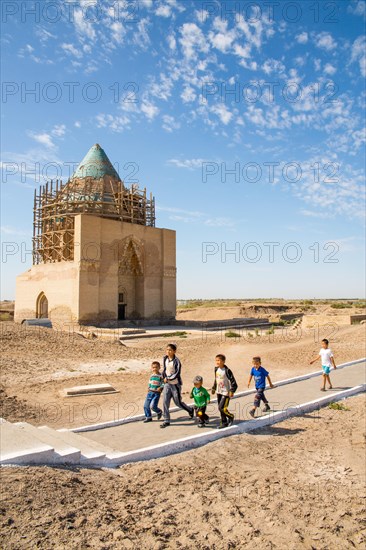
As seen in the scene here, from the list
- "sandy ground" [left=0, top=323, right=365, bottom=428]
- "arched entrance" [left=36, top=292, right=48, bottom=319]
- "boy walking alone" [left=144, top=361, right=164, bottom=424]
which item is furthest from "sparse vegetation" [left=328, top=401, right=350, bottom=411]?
"arched entrance" [left=36, top=292, right=48, bottom=319]

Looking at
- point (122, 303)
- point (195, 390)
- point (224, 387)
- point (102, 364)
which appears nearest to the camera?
point (224, 387)

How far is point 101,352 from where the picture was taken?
17.3 meters

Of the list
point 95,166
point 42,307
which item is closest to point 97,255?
point 42,307

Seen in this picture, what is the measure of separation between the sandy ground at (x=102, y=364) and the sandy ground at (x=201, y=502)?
121 inches

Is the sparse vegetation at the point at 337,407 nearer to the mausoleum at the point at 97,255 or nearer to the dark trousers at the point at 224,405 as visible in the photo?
the dark trousers at the point at 224,405

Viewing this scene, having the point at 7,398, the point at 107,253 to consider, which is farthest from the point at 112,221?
the point at 7,398

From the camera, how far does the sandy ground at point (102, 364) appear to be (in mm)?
9086

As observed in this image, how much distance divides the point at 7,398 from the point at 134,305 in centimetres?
2241

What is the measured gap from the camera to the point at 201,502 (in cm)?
482

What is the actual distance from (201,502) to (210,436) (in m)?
2.09

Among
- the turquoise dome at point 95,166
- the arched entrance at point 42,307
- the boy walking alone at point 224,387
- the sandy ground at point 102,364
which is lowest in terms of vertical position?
the sandy ground at point 102,364

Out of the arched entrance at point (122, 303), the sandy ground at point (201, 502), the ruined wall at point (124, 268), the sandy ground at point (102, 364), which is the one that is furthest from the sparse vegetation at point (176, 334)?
the sandy ground at point (201, 502)

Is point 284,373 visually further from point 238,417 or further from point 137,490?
point 137,490

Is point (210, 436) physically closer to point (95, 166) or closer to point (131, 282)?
point (131, 282)
